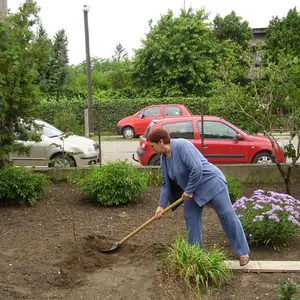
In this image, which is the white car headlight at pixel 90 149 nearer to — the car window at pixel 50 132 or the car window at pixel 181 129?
the car window at pixel 50 132

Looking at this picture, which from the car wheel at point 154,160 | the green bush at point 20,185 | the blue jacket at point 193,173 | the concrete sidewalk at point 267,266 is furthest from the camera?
the car wheel at point 154,160

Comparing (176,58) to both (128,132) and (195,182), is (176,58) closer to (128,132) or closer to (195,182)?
(128,132)

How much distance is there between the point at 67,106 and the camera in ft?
72.0

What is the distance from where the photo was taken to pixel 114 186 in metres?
8.05

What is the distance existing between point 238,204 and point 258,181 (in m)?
4.04

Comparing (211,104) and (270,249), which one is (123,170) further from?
(270,249)

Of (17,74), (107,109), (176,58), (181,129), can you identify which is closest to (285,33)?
(176,58)

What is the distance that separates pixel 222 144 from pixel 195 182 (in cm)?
682

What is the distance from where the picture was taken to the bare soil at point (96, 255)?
4.61 meters

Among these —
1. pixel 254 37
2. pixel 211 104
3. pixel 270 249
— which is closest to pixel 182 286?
pixel 270 249

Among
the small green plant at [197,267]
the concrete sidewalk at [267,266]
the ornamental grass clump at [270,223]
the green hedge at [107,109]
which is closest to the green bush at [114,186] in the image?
the ornamental grass clump at [270,223]

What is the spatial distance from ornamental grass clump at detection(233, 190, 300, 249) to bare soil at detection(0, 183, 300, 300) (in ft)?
0.43

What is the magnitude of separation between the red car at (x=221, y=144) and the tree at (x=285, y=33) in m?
25.6

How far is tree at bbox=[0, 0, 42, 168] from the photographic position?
7570 mm
